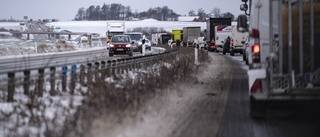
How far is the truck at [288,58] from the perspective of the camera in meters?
8.66

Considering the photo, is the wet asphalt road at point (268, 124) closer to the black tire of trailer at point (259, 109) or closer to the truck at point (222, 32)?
the black tire of trailer at point (259, 109)

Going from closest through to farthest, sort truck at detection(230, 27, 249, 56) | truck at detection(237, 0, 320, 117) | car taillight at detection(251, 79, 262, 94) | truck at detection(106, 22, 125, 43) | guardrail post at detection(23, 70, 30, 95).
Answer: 1. truck at detection(237, 0, 320, 117)
2. car taillight at detection(251, 79, 262, 94)
3. guardrail post at detection(23, 70, 30, 95)
4. truck at detection(230, 27, 249, 56)
5. truck at detection(106, 22, 125, 43)

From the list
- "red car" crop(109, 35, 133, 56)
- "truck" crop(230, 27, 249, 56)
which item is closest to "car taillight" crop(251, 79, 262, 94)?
"red car" crop(109, 35, 133, 56)

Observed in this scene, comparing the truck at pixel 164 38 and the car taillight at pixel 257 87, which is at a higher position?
the truck at pixel 164 38

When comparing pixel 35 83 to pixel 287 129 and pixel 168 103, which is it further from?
pixel 287 129

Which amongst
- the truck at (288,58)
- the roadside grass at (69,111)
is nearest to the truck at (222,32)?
the roadside grass at (69,111)

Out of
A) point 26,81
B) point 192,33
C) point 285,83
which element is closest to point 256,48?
point 285,83

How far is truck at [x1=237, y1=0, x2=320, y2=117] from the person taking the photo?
866 centimetres

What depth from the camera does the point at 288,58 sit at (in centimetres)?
882

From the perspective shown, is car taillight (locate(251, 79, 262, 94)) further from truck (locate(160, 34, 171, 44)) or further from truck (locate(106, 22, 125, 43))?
truck (locate(160, 34, 171, 44))

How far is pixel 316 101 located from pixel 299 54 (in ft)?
2.80

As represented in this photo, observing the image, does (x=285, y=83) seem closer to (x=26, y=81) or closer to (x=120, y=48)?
(x=26, y=81)

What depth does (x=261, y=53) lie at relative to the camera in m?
9.32

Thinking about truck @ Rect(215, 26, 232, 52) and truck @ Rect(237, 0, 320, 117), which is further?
truck @ Rect(215, 26, 232, 52)
